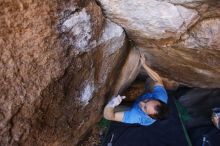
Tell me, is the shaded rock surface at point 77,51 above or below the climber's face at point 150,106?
above

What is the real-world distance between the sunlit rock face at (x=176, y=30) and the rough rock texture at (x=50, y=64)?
0.16 m

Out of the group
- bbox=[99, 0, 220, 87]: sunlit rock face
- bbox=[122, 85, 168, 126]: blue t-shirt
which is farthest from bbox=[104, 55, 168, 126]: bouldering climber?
bbox=[99, 0, 220, 87]: sunlit rock face

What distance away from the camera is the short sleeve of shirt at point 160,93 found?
2.81m

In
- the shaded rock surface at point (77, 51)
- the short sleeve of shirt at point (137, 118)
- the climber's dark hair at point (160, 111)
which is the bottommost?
the short sleeve of shirt at point (137, 118)

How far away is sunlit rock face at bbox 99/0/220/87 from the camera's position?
6.59 ft

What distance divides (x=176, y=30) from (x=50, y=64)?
0.90 metres

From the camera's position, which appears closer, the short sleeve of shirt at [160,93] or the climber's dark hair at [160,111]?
the climber's dark hair at [160,111]

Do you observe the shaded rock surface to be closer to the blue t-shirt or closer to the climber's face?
the blue t-shirt

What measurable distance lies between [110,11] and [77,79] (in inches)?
20.1

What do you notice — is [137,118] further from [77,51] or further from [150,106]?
[77,51]

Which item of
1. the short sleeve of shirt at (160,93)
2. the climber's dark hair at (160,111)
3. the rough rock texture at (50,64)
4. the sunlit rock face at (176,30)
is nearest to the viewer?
the rough rock texture at (50,64)

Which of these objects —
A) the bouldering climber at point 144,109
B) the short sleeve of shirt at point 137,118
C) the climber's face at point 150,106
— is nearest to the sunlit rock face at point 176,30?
the bouldering climber at point 144,109

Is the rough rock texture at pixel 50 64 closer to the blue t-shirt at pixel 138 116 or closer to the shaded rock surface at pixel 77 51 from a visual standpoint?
the shaded rock surface at pixel 77 51

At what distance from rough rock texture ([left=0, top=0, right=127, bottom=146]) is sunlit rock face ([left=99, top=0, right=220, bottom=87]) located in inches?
6.1
